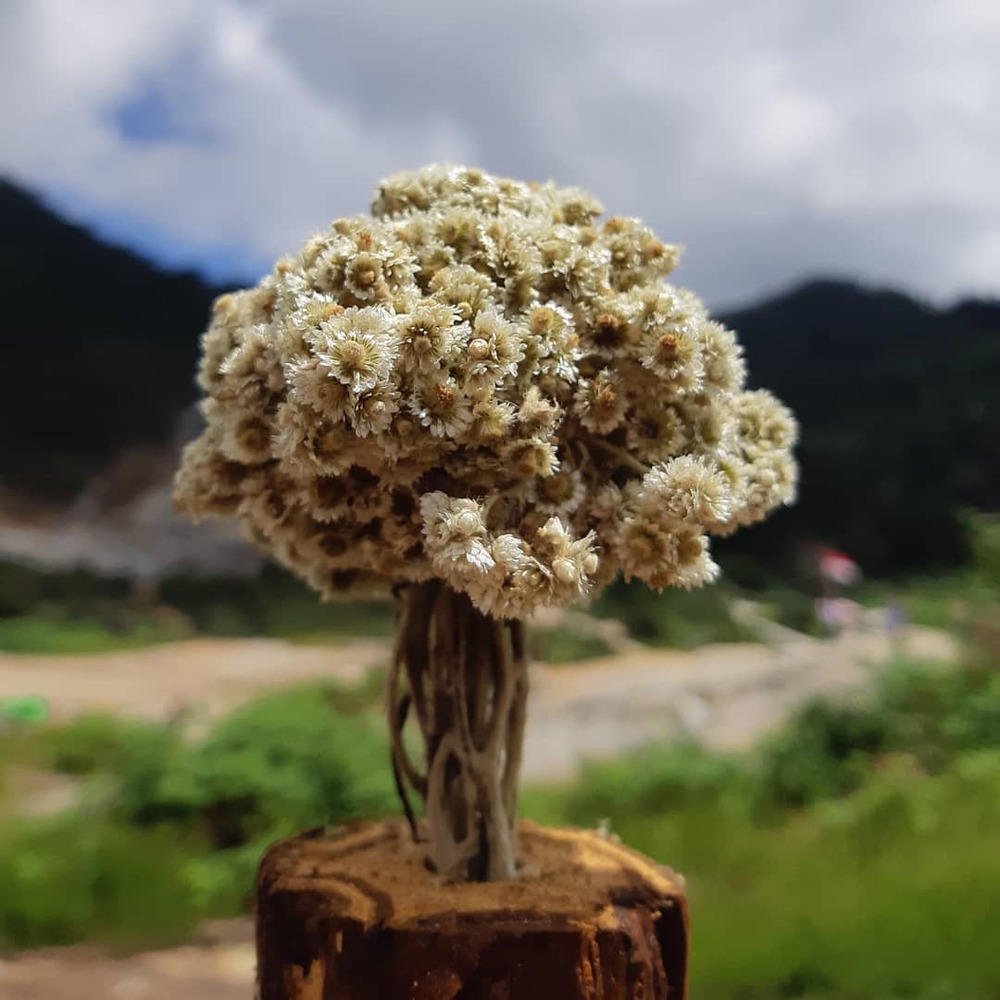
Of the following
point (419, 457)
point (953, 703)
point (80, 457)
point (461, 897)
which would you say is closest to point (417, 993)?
point (461, 897)

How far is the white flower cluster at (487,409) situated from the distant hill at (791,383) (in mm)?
4532

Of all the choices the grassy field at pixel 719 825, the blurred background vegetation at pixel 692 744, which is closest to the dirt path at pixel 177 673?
the blurred background vegetation at pixel 692 744

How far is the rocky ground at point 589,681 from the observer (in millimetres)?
4047

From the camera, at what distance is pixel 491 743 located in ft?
4.05

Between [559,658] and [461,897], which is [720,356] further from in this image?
[559,658]

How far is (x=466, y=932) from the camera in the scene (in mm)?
1055

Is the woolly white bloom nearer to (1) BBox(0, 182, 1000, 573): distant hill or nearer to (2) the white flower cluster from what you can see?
(2) the white flower cluster

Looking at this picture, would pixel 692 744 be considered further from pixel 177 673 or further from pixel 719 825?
pixel 177 673

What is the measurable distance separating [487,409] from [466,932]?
0.59m

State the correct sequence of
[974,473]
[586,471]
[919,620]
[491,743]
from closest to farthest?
[586,471] → [491,743] → [919,620] → [974,473]

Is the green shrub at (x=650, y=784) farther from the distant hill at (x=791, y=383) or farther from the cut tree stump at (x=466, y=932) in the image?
the distant hill at (x=791, y=383)

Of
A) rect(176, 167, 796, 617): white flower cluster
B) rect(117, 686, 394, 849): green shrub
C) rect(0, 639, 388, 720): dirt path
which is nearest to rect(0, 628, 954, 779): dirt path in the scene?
rect(0, 639, 388, 720): dirt path

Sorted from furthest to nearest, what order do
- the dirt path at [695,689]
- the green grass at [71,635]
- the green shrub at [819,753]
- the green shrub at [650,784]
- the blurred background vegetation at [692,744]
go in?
the green grass at [71,635]
the dirt path at [695,689]
the green shrub at [819,753]
the green shrub at [650,784]
the blurred background vegetation at [692,744]

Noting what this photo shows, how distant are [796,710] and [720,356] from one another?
9.72 ft
